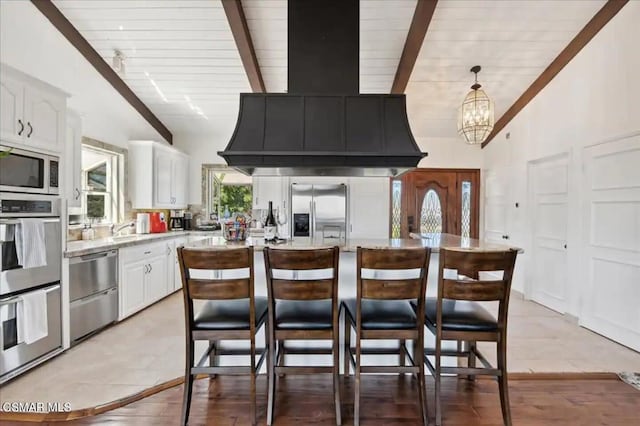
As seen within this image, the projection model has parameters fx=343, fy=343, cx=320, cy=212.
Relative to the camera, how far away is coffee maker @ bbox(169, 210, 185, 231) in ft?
18.9

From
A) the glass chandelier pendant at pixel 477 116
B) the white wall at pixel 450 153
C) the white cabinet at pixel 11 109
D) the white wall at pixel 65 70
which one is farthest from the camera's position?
the white wall at pixel 450 153

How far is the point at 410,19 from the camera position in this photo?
361cm

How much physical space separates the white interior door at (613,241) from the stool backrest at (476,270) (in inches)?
90.5

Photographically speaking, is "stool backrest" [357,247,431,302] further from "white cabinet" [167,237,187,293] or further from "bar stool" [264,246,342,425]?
→ "white cabinet" [167,237,187,293]


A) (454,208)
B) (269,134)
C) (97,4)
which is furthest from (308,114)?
(454,208)

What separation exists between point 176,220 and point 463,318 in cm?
500

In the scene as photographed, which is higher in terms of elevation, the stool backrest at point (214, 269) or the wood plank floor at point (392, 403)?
the stool backrest at point (214, 269)

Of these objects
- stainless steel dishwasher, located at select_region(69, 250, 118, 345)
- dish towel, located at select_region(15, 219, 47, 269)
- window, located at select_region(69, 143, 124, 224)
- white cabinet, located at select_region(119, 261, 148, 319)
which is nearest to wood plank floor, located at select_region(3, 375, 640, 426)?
dish towel, located at select_region(15, 219, 47, 269)

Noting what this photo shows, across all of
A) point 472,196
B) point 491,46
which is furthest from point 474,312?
point 472,196

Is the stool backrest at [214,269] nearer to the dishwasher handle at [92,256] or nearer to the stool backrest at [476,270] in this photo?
the stool backrest at [476,270]

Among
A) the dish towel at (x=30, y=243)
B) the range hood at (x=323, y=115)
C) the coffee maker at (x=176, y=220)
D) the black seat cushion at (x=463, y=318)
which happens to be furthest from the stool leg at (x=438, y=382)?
the coffee maker at (x=176, y=220)

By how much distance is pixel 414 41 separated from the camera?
3.71 meters

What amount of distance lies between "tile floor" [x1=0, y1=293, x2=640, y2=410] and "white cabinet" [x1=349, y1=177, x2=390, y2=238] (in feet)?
8.21

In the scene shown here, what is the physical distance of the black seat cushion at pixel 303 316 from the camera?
202cm
